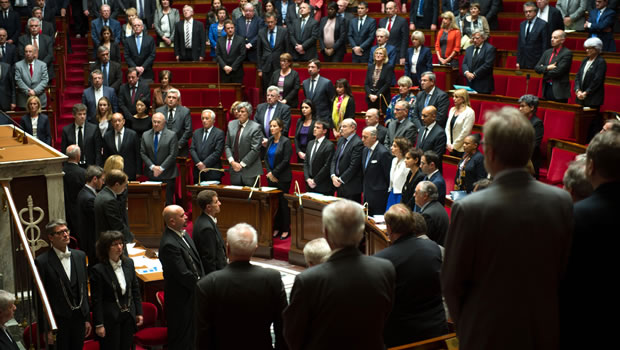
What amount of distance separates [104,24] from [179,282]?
7071 mm

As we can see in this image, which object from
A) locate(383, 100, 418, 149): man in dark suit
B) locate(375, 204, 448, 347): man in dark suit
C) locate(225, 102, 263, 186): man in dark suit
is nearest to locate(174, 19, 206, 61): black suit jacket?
locate(225, 102, 263, 186): man in dark suit

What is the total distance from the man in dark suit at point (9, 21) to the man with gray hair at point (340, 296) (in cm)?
938

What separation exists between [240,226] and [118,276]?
1.86 metres

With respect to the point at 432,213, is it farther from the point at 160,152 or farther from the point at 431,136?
the point at 160,152

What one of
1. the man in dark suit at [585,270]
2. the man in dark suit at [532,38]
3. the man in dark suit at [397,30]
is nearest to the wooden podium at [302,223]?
the man in dark suit at [397,30]

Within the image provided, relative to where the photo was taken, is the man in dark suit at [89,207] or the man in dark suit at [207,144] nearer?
the man in dark suit at [89,207]

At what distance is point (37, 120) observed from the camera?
327 inches

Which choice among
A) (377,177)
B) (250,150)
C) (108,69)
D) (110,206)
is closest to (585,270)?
(110,206)

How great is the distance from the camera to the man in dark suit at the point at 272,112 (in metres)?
8.26

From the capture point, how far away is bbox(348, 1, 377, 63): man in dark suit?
9.66 metres

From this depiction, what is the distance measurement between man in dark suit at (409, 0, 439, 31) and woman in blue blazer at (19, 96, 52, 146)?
5.45 metres

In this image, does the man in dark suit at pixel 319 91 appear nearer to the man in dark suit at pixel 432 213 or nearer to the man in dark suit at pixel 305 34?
the man in dark suit at pixel 305 34

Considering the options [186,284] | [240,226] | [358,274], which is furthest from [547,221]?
[186,284]

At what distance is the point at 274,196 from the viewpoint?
7594mm
